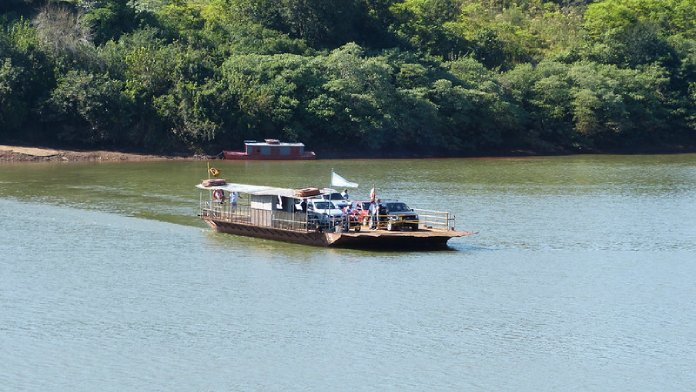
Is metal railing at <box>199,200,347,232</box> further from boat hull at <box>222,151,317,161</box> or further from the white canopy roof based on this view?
boat hull at <box>222,151,317,161</box>

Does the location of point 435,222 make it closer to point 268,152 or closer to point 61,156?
point 268,152

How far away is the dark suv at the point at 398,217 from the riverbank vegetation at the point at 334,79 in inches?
1575

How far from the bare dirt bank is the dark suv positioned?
3914cm

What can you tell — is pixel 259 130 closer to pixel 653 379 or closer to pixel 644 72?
pixel 644 72

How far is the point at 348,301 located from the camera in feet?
139

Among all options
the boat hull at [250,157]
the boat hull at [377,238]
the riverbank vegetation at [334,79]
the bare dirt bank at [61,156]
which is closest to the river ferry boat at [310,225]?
the boat hull at [377,238]

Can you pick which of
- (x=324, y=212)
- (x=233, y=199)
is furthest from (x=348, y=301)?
(x=233, y=199)

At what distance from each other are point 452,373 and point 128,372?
8680 mm

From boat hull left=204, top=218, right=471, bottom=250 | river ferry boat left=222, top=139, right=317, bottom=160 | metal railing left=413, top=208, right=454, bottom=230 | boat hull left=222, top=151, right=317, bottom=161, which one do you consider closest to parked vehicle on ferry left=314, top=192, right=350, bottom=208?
boat hull left=204, top=218, right=471, bottom=250

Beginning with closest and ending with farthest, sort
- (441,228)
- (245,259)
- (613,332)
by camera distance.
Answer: (613,332) → (245,259) → (441,228)

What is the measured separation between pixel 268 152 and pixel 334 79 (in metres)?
10.4

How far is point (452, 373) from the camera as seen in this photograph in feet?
114

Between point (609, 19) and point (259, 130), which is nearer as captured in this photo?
point (259, 130)

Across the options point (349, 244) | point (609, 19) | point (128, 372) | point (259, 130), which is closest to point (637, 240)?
point (349, 244)
